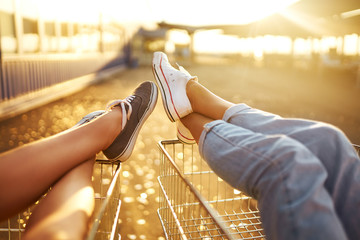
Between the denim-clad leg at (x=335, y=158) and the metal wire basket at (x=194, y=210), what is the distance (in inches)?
Result: 13.5

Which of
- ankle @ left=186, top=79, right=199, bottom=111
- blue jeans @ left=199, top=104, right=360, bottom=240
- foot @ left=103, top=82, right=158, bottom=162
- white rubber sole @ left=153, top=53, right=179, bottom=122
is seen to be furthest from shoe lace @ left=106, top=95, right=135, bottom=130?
blue jeans @ left=199, top=104, right=360, bottom=240

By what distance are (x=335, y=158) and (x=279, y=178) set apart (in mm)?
216

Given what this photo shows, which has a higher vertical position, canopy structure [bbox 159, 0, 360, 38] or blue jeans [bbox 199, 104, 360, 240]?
canopy structure [bbox 159, 0, 360, 38]

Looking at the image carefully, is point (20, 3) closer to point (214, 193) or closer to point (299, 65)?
→ point (214, 193)

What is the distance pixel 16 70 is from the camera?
19.5ft

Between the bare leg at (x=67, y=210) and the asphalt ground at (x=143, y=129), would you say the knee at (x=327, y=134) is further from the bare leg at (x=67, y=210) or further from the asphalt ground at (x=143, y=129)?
the asphalt ground at (x=143, y=129)

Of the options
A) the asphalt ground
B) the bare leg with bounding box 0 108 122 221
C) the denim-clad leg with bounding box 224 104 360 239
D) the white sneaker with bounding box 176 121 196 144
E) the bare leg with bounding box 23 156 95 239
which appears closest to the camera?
the bare leg with bounding box 23 156 95 239

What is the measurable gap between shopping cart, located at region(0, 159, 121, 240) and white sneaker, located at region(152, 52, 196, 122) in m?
0.46

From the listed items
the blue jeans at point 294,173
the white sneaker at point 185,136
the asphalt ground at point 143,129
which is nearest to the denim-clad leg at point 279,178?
the blue jeans at point 294,173

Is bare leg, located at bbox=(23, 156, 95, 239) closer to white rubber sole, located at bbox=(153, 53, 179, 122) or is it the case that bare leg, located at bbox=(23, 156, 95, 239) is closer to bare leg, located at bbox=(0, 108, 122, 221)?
bare leg, located at bbox=(0, 108, 122, 221)

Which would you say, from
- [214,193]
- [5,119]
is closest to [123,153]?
[214,193]

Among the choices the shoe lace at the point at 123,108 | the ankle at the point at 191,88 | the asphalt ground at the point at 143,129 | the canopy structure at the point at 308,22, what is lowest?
the asphalt ground at the point at 143,129

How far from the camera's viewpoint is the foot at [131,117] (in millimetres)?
1507

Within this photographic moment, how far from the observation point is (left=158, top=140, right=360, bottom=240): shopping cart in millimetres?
893
